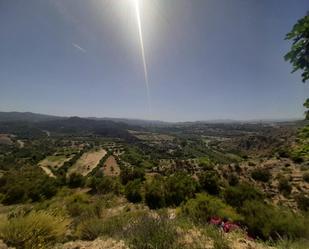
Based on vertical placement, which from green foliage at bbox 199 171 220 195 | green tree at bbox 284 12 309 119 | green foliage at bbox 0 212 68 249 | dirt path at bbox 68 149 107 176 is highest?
green tree at bbox 284 12 309 119

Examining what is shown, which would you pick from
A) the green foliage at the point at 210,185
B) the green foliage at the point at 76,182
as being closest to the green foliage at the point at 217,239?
the green foliage at the point at 210,185

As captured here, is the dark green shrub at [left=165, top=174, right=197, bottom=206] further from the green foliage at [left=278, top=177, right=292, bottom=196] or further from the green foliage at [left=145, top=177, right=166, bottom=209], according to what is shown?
the green foliage at [left=278, top=177, right=292, bottom=196]

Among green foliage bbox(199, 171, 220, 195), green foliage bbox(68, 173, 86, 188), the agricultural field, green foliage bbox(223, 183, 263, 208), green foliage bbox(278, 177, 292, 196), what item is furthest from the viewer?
the agricultural field

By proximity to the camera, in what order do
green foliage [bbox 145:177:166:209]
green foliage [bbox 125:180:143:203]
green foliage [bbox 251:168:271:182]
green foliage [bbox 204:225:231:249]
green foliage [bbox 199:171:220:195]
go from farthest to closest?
green foliage [bbox 251:168:271:182]
green foliage [bbox 199:171:220:195]
green foliage [bbox 125:180:143:203]
green foliage [bbox 145:177:166:209]
green foliage [bbox 204:225:231:249]

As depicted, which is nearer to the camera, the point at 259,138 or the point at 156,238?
the point at 156,238

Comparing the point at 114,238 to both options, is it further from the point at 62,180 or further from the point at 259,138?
the point at 259,138

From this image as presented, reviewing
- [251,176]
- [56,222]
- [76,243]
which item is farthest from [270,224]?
[251,176]

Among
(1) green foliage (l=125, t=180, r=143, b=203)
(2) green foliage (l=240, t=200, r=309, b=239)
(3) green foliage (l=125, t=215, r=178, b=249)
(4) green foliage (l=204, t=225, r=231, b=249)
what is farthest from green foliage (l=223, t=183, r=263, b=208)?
(3) green foliage (l=125, t=215, r=178, b=249)
